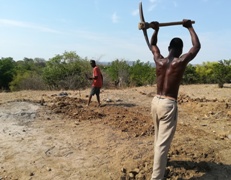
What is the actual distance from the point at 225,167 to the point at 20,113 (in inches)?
206

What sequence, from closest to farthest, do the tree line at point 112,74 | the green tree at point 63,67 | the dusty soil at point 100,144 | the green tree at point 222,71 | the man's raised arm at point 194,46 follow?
the man's raised arm at point 194,46 → the dusty soil at point 100,144 → the green tree at point 222,71 → the tree line at point 112,74 → the green tree at point 63,67

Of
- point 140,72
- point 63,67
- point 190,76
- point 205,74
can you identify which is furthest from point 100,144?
point 63,67

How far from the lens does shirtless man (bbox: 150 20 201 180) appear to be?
362cm

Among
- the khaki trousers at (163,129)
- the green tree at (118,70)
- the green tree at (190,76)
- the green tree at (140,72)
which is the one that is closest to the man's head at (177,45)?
the khaki trousers at (163,129)

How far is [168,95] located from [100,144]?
218 centimetres

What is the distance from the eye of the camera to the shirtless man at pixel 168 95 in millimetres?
3623

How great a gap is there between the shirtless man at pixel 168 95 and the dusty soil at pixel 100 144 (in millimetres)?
716

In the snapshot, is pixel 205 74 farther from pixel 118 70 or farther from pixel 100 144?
Answer: pixel 100 144

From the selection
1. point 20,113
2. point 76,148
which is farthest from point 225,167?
point 20,113

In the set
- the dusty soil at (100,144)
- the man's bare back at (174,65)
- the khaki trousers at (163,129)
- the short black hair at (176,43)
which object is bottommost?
the dusty soil at (100,144)

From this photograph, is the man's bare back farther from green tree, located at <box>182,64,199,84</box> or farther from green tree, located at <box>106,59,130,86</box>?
green tree, located at <box>106,59,130,86</box>

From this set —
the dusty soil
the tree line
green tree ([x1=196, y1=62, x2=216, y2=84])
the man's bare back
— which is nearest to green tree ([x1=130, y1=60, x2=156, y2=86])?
the tree line

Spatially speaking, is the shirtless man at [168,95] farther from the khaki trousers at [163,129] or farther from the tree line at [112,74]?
the tree line at [112,74]

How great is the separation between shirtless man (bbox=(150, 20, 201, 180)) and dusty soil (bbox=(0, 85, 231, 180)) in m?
0.72
